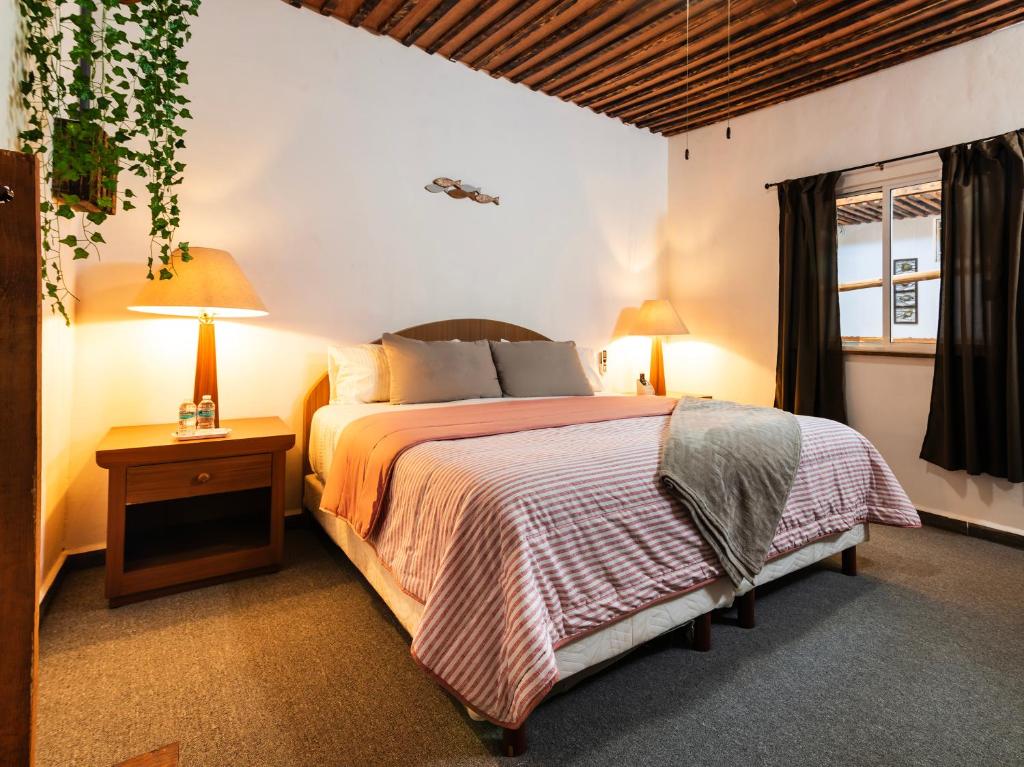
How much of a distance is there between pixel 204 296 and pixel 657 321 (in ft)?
9.72

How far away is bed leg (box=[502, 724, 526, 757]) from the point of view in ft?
4.35

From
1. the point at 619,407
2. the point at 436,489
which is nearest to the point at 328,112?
the point at 619,407

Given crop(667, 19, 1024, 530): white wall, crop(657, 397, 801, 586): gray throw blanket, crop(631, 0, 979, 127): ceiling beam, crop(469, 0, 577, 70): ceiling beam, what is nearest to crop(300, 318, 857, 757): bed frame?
crop(657, 397, 801, 586): gray throw blanket

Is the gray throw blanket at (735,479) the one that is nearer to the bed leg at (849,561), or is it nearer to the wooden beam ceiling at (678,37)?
the bed leg at (849,561)

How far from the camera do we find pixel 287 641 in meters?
1.83

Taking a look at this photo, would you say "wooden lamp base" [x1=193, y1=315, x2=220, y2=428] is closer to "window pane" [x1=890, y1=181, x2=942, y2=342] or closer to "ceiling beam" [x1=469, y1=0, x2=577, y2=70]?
"ceiling beam" [x1=469, y1=0, x2=577, y2=70]

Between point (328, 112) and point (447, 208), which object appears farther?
point (447, 208)

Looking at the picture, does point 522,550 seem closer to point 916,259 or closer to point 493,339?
point 493,339

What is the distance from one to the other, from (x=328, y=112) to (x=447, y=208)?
84cm

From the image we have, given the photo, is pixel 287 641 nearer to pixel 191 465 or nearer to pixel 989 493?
pixel 191 465

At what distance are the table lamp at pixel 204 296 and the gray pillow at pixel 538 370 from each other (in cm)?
134

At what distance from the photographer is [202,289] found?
7.43ft

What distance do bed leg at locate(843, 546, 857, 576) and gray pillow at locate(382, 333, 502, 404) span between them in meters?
1.82

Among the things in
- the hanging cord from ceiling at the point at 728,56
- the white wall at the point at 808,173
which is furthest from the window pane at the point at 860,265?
the hanging cord from ceiling at the point at 728,56
